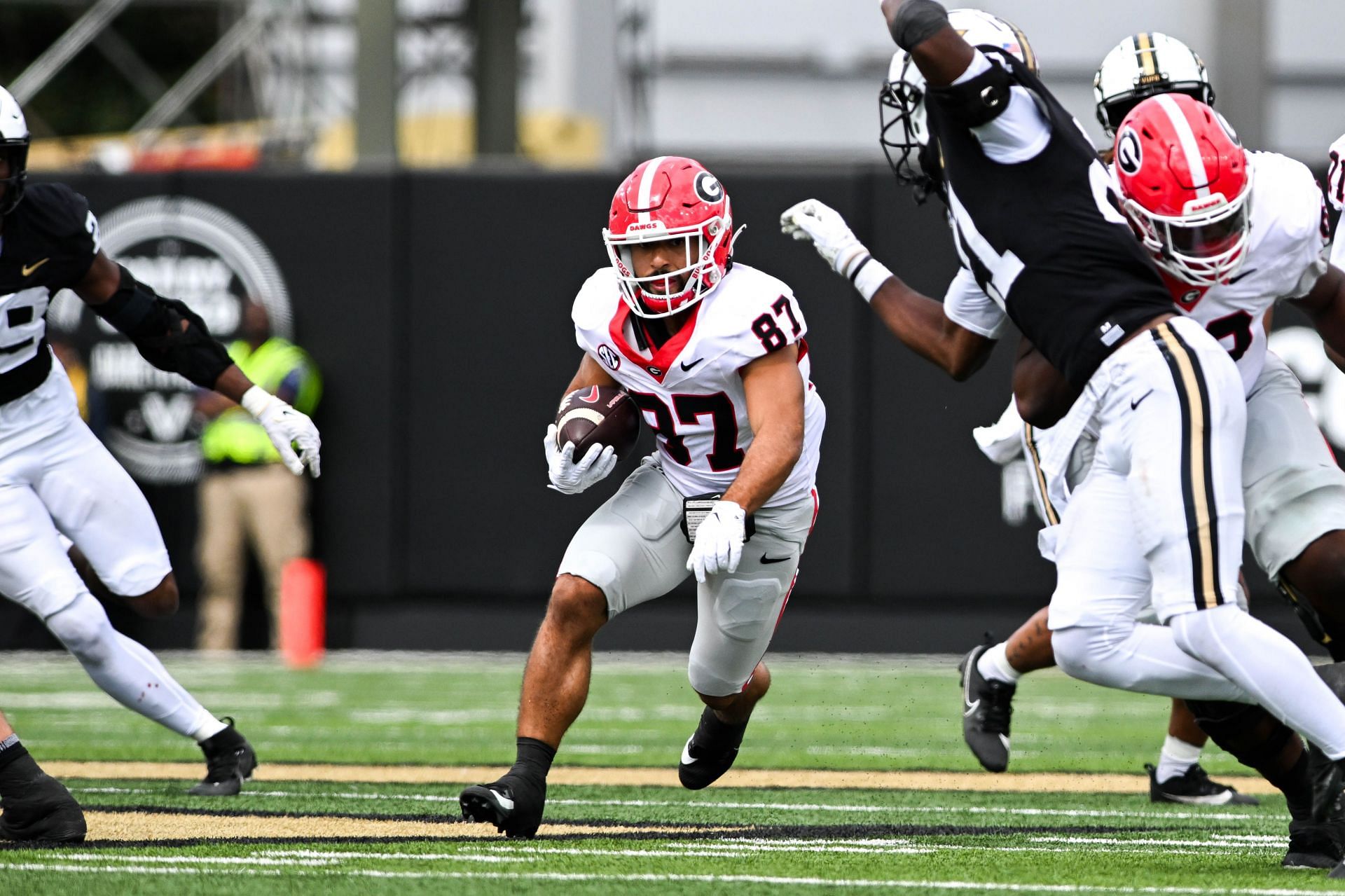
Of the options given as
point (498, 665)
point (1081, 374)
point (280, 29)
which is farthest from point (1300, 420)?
point (280, 29)

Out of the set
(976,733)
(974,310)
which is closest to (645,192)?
A: (974,310)

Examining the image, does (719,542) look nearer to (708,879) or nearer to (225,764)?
(708,879)

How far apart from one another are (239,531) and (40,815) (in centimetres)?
638

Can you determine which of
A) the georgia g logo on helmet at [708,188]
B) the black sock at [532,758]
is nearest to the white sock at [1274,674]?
the black sock at [532,758]

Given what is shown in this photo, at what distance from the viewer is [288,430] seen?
4.85 m

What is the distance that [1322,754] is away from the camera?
11.6ft

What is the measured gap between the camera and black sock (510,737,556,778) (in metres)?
3.99

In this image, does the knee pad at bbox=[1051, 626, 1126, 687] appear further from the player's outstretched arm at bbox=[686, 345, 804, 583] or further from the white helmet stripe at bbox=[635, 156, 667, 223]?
the white helmet stripe at bbox=[635, 156, 667, 223]

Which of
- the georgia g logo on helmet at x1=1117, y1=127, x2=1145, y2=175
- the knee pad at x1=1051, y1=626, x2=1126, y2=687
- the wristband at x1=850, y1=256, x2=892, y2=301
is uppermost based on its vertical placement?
the georgia g logo on helmet at x1=1117, y1=127, x2=1145, y2=175

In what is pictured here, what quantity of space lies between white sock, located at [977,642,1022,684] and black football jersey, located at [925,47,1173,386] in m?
1.31

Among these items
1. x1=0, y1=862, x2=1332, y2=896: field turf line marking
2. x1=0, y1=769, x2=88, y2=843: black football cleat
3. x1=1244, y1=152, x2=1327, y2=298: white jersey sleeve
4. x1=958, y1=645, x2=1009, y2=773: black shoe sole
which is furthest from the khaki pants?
x1=1244, y1=152, x2=1327, y2=298: white jersey sleeve

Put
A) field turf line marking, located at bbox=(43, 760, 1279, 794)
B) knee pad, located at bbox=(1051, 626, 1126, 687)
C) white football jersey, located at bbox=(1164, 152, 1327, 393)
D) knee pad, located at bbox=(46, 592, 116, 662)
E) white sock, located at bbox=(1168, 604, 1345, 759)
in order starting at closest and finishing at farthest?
white sock, located at bbox=(1168, 604, 1345, 759), knee pad, located at bbox=(1051, 626, 1126, 687), white football jersey, located at bbox=(1164, 152, 1327, 393), knee pad, located at bbox=(46, 592, 116, 662), field turf line marking, located at bbox=(43, 760, 1279, 794)

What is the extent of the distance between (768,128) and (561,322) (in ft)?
24.4

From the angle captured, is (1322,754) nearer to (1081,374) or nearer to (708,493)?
(1081,374)
